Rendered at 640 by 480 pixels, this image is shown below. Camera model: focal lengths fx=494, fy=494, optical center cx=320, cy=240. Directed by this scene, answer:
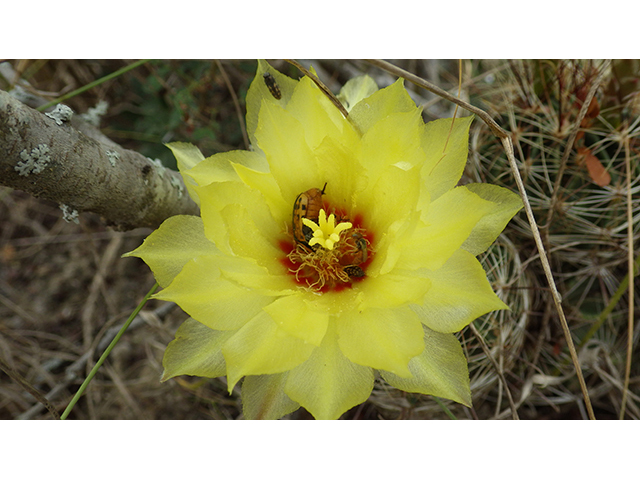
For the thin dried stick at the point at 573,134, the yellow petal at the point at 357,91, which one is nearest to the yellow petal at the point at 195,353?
the yellow petal at the point at 357,91

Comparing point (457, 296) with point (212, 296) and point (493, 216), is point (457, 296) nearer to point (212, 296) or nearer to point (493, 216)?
point (493, 216)

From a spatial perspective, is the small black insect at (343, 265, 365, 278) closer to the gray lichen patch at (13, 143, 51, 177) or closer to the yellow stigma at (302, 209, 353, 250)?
the yellow stigma at (302, 209, 353, 250)

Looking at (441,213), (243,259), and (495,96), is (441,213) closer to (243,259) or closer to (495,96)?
(243,259)

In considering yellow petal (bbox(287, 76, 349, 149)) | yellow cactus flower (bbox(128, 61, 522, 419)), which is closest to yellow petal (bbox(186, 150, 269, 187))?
yellow cactus flower (bbox(128, 61, 522, 419))

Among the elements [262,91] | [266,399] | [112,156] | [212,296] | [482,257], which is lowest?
[266,399]

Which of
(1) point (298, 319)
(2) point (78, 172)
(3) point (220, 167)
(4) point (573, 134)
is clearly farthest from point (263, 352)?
(4) point (573, 134)
